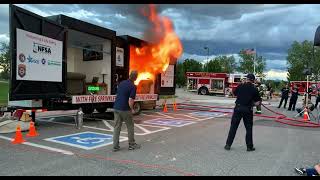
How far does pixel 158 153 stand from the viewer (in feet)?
24.5

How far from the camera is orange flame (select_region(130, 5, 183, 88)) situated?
1546cm

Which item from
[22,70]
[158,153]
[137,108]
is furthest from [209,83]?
[158,153]

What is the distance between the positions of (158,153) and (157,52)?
9750mm

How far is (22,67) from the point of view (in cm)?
959

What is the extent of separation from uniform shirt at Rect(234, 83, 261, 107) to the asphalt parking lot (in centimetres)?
110

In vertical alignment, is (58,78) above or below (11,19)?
below

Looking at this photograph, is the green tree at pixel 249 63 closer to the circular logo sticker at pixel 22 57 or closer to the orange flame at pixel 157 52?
the orange flame at pixel 157 52

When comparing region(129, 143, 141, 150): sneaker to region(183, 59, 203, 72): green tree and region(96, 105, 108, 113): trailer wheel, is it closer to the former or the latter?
region(96, 105, 108, 113): trailer wheel

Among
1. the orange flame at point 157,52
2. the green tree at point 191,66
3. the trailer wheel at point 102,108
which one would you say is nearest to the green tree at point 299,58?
the green tree at point 191,66

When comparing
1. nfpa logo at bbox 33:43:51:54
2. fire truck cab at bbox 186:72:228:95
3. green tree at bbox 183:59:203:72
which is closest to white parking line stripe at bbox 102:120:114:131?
nfpa logo at bbox 33:43:51:54

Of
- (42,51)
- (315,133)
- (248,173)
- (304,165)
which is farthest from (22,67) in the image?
(315,133)
